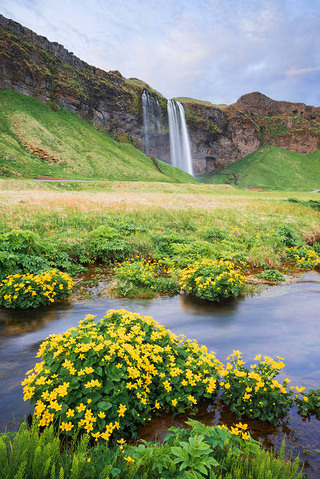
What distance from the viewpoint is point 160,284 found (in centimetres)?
896

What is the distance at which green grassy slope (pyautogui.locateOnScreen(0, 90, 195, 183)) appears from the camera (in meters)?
54.5

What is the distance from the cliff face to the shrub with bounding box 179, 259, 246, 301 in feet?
297

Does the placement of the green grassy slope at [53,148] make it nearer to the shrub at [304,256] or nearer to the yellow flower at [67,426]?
the shrub at [304,256]

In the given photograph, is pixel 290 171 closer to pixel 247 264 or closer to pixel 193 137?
pixel 193 137

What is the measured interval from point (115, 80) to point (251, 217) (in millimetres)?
110069

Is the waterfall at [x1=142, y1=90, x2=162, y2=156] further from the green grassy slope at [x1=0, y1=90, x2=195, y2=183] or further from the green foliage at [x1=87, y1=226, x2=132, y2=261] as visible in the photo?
the green foliage at [x1=87, y1=226, x2=132, y2=261]

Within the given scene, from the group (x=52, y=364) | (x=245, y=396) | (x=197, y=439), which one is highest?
(x=52, y=364)

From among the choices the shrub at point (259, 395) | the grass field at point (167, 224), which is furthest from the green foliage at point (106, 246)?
the shrub at point (259, 395)

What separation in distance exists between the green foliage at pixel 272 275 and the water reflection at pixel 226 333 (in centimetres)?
57

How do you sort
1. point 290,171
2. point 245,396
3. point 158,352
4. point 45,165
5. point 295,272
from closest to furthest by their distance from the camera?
point 245,396 → point 158,352 → point 295,272 → point 45,165 → point 290,171

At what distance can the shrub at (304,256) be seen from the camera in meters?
12.0

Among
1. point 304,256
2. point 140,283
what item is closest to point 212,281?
point 140,283

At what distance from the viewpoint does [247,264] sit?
11617mm

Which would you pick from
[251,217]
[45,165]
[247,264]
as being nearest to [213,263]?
[247,264]
